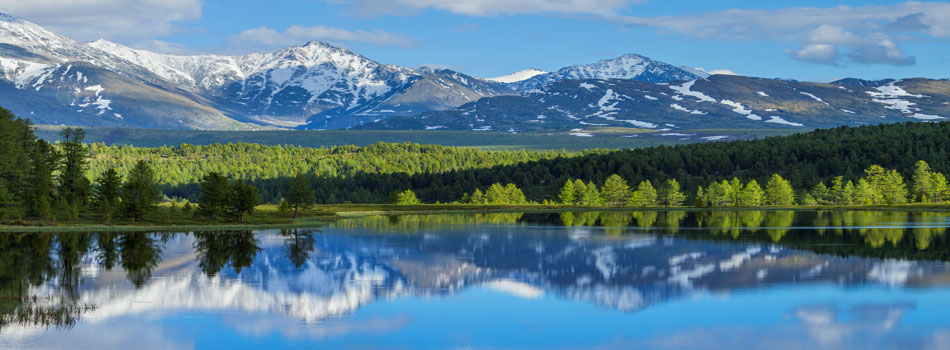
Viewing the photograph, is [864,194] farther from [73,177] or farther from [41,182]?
[41,182]

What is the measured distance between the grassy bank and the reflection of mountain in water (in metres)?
5.32

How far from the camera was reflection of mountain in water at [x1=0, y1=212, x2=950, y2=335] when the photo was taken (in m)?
44.9

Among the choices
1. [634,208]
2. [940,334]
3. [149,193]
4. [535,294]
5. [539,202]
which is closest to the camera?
[940,334]

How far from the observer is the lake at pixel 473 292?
35.0 m

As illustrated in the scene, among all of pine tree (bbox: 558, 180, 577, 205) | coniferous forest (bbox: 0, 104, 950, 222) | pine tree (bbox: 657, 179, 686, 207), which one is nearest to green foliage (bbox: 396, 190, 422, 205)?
coniferous forest (bbox: 0, 104, 950, 222)

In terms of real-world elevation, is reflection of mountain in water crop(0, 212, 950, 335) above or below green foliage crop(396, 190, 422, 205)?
below

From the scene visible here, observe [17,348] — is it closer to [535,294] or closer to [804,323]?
[535,294]

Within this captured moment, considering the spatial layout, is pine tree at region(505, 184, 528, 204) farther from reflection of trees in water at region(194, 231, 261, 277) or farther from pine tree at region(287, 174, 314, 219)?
reflection of trees in water at region(194, 231, 261, 277)

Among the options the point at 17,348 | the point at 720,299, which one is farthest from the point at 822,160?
the point at 17,348

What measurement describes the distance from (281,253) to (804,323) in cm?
4023

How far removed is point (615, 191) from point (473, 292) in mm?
127482

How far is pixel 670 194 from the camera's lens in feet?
565

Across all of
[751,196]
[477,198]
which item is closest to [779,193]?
[751,196]

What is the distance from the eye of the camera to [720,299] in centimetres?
4441
